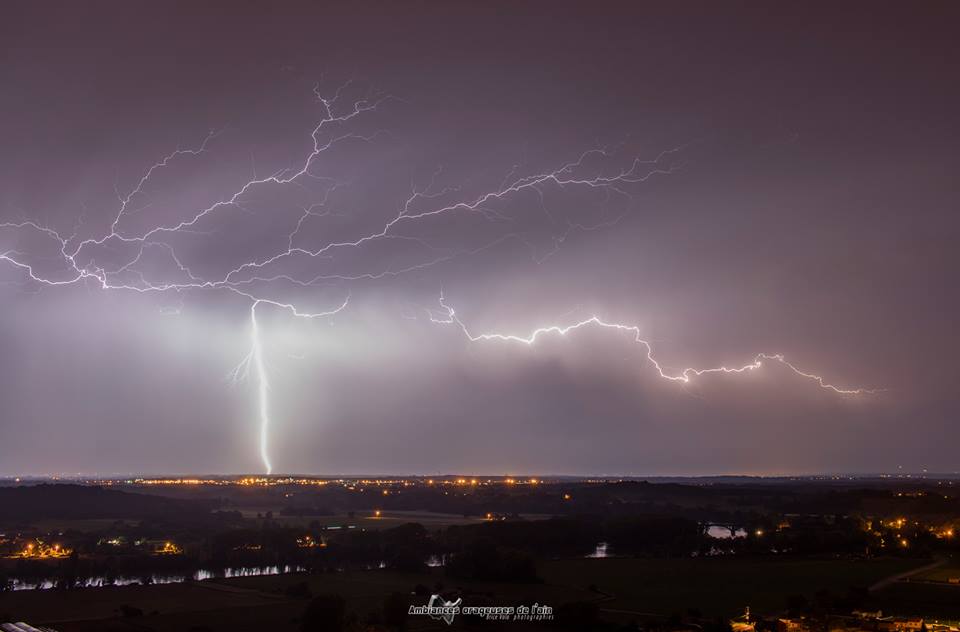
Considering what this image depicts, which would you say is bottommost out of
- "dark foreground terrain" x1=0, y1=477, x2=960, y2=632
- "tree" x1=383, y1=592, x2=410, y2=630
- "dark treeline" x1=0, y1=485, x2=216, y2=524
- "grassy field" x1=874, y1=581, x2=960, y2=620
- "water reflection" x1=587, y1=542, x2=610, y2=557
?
"dark treeline" x1=0, y1=485, x2=216, y2=524

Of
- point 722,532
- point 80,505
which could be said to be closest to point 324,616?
point 722,532

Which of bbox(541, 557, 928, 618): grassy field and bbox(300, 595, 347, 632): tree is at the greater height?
bbox(300, 595, 347, 632): tree

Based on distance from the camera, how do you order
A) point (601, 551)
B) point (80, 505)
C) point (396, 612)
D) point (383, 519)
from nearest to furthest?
point (396, 612) → point (601, 551) → point (383, 519) → point (80, 505)

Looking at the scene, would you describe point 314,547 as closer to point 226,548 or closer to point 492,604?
point 226,548

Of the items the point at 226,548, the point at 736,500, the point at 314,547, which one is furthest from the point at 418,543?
the point at 736,500

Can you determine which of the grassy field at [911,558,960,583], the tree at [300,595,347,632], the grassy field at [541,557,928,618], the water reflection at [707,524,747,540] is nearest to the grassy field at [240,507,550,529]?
the water reflection at [707,524,747,540]

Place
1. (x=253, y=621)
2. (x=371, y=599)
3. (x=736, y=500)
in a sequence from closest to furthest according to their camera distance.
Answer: (x=253, y=621), (x=371, y=599), (x=736, y=500)

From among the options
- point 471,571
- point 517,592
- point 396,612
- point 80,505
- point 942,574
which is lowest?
point 80,505

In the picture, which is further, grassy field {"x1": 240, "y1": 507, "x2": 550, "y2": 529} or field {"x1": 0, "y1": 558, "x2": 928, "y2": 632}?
grassy field {"x1": 240, "y1": 507, "x2": 550, "y2": 529}

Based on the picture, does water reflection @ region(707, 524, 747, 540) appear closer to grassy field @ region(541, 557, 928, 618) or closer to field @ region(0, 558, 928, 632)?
grassy field @ region(541, 557, 928, 618)

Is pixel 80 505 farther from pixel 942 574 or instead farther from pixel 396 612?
pixel 942 574

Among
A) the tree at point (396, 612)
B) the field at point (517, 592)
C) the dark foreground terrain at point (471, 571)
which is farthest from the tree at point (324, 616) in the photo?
the tree at point (396, 612)
